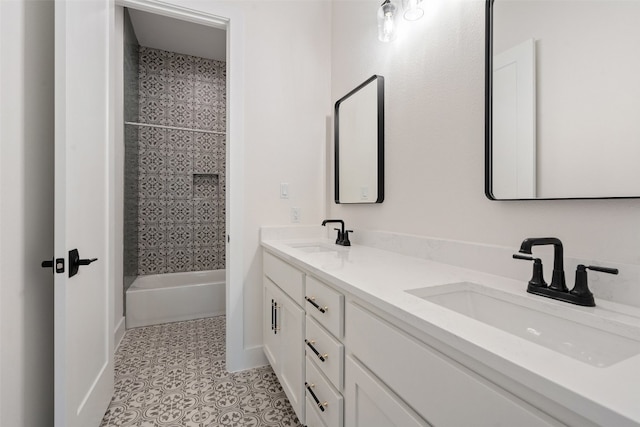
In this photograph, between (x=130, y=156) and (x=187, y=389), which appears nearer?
(x=187, y=389)

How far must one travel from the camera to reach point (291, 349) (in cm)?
142

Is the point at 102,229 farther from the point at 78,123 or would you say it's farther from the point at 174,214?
the point at 174,214

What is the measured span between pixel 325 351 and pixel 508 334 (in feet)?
2.20

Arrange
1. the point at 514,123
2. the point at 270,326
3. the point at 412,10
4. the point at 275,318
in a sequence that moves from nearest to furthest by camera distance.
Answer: the point at 514,123, the point at 412,10, the point at 275,318, the point at 270,326

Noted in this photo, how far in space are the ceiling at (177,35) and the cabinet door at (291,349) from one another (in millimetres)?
2636

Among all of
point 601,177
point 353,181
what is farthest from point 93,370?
point 601,177

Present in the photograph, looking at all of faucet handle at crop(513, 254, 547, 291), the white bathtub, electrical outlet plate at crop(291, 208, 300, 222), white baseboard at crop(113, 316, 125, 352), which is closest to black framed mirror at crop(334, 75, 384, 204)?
electrical outlet plate at crop(291, 208, 300, 222)

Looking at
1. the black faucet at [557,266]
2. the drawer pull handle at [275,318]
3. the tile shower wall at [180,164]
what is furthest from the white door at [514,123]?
the tile shower wall at [180,164]

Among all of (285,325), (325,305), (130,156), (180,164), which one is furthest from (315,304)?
(180,164)

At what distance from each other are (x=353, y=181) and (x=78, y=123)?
1364 mm

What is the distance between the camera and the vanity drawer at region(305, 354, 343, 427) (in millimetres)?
973

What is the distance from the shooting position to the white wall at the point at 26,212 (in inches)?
34.7

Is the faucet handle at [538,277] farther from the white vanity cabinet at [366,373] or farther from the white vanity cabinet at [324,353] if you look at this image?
the white vanity cabinet at [324,353]

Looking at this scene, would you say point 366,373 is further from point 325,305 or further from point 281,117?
point 281,117
